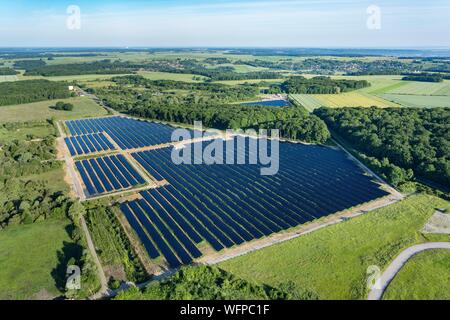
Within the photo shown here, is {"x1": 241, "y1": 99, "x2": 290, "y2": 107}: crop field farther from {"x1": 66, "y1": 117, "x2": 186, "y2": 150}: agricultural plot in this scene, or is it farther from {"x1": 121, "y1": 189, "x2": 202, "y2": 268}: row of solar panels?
{"x1": 121, "y1": 189, "x2": 202, "y2": 268}: row of solar panels

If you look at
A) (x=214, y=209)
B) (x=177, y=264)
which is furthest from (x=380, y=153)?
(x=177, y=264)

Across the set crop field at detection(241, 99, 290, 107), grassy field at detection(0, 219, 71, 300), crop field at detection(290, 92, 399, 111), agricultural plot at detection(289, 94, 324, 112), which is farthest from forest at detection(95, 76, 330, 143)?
grassy field at detection(0, 219, 71, 300)

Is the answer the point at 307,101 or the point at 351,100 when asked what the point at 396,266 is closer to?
the point at 307,101

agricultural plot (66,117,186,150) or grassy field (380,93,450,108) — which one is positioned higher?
grassy field (380,93,450,108)

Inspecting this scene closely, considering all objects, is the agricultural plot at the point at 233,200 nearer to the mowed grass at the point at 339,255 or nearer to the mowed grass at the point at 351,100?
the mowed grass at the point at 339,255

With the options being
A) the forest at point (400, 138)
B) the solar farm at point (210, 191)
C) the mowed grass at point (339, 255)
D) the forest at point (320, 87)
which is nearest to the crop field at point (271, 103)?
the forest at point (320, 87)

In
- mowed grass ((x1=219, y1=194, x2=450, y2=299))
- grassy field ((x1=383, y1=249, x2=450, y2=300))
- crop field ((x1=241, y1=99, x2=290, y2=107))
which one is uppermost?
crop field ((x1=241, y1=99, x2=290, y2=107))

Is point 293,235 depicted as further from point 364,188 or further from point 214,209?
point 364,188
